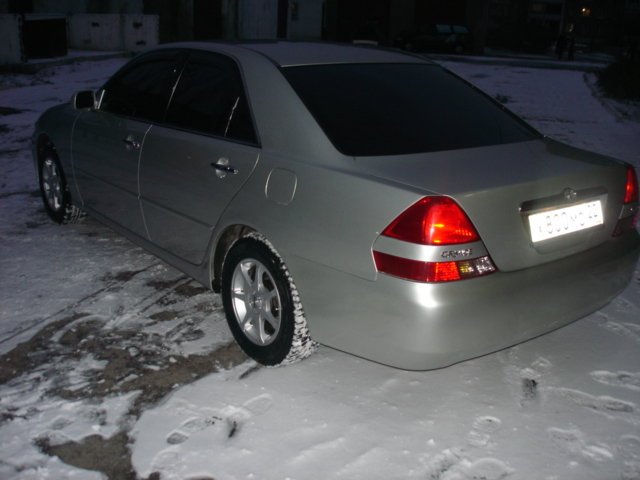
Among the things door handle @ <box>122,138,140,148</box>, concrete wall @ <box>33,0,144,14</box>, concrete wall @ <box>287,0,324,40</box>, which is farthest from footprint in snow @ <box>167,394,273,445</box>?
concrete wall @ <box>287,0,324,40</box>

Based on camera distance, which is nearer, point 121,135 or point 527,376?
point 527,376

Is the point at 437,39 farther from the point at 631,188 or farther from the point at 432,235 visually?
the point at 432,235

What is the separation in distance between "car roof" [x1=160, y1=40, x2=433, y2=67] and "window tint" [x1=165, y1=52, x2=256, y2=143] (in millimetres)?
108

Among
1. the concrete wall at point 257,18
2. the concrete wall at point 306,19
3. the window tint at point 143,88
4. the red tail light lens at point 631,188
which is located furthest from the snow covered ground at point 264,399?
the concrete wall at point 306,19

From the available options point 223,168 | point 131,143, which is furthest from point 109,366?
point 131,143

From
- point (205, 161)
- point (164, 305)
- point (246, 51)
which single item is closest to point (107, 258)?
point (164, 305)

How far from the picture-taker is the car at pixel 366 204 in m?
2.52

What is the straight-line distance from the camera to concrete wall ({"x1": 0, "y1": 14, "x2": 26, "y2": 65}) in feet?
50.2

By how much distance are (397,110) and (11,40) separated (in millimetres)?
15026

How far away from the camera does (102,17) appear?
21266mm

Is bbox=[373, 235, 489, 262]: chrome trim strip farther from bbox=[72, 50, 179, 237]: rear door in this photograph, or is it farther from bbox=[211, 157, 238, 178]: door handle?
bbox=[72, 50, 179, 237]: rear door

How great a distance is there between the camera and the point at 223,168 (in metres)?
3.23

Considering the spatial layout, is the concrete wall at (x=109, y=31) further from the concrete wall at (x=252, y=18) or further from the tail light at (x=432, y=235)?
the tail light at (x=432, y=235)

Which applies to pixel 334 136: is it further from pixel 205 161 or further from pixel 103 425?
pixel 103 425
